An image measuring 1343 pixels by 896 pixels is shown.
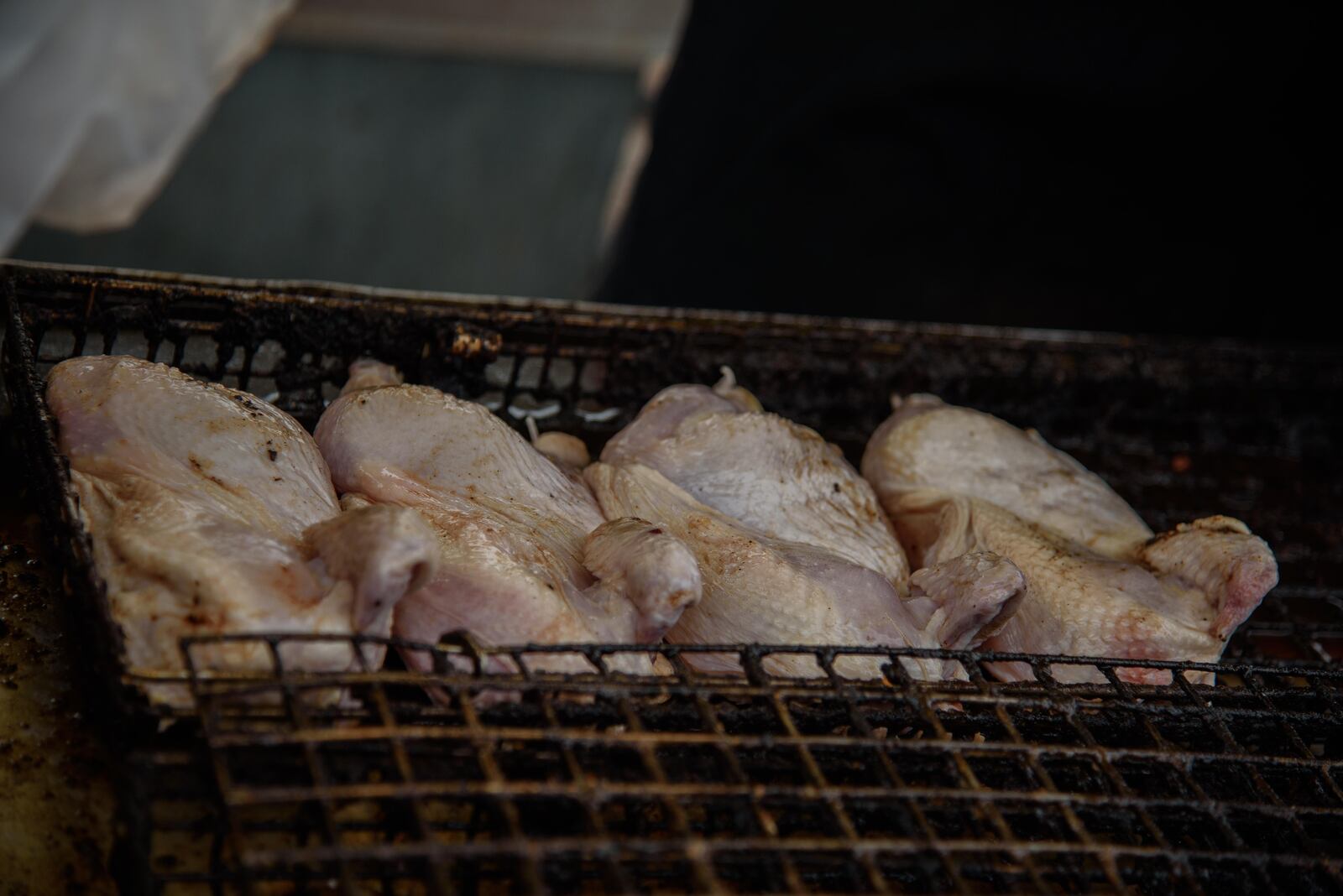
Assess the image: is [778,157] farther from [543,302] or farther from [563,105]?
[563,105]

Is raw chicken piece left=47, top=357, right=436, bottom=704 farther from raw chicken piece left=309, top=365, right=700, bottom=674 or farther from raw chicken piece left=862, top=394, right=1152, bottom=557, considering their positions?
raw chicken piece left=862, top=394, right=1152, bottom=557

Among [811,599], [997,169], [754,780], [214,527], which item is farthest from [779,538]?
[997,169]

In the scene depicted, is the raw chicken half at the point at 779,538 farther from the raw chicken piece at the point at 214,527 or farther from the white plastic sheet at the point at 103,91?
the white plastic sheet at the point at 103,91

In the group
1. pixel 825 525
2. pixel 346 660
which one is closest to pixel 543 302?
pixel 825 525

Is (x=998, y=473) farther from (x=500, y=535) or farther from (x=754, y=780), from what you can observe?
(x=500, y=535)

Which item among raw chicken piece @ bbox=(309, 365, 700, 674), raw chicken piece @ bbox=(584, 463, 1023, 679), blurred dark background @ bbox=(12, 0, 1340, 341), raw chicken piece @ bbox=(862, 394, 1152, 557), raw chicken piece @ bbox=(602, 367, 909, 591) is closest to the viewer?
raw chicken piece @ bbox=(309, 365, 700, 674)

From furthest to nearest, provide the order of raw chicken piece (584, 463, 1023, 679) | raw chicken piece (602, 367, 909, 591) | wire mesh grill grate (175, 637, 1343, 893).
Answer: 1. raw chicken piece (602, 367, 909, 591)
2. raw chicken piece (584, 463, 1023, 679)
3. wire mesh grill grate (175, 637, 1343, 893)

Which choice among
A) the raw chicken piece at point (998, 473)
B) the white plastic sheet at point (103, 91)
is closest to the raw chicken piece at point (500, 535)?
the raw chicken piece at point (998, 473)

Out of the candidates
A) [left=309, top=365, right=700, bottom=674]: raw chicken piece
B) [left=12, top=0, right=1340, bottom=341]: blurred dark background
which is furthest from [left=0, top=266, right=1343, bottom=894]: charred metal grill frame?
[left=12, top=0, right=1340, bottom=341]: blurred dark background
